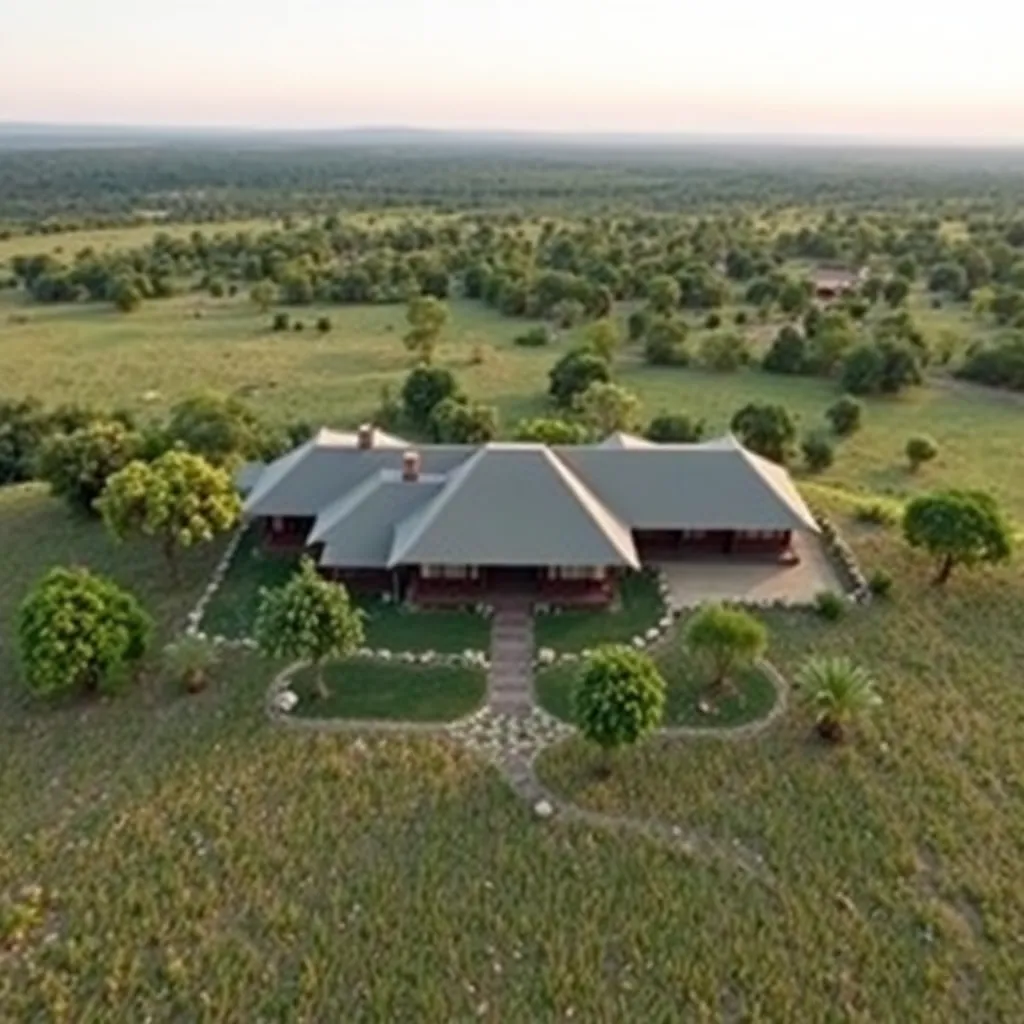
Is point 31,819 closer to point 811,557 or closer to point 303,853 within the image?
point 303,853

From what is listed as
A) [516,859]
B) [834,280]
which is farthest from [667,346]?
[516,859]

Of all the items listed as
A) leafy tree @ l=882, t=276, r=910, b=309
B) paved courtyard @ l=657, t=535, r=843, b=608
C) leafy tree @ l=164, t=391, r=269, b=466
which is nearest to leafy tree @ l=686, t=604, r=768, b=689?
paved courtyard @ l=657, t=535, r=843, b=608

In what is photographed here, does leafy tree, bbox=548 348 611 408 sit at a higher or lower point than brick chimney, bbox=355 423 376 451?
lower

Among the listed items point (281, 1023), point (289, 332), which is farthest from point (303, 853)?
point (289, 332)

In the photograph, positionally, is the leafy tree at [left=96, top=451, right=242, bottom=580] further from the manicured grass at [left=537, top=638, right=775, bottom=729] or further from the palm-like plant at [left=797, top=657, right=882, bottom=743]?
the palm-like plant at [left=797, top=657, right=882, bottom=743]

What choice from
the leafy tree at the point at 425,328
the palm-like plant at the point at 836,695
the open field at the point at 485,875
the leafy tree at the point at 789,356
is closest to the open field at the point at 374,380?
the leafy tree at the point at 789,356

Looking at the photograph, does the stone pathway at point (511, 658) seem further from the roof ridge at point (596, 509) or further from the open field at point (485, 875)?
the roof ridge at point (596, 509)

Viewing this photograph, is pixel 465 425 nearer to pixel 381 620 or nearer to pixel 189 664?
pixel 381 620
